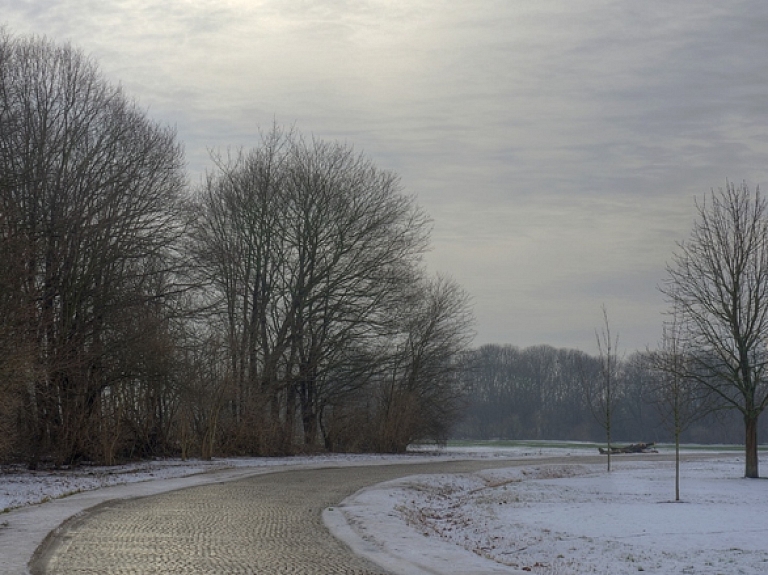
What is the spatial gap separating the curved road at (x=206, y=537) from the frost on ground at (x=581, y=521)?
1.20 m

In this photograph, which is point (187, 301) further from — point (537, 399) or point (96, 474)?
point (537, 399)

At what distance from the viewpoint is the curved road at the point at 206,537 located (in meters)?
10.9

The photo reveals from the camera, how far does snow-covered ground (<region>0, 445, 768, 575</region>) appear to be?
42.6 ft

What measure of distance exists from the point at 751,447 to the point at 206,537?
29.2 metres

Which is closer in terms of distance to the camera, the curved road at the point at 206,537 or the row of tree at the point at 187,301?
the curved road at the point at 206,537

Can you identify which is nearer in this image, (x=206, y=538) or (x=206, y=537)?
(x=206, y=538)

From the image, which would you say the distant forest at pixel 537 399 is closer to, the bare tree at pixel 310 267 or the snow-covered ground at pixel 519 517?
the bare tree at pixel 310 267

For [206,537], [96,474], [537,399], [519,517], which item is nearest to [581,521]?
[519,517]

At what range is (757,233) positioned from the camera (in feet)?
123

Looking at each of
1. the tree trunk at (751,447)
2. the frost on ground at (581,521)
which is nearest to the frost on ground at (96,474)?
the frost on ground at (581,521)

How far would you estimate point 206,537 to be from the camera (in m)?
13.6

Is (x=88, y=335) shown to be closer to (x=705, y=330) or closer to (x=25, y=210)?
(x=25, y=210)

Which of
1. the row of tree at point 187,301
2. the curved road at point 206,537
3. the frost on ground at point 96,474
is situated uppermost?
the row of tree at point 187,301

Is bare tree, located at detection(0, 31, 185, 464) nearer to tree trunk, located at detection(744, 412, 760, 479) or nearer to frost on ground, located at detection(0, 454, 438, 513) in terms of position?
frost on ground, located at detection(0, 454, 438, 513)
